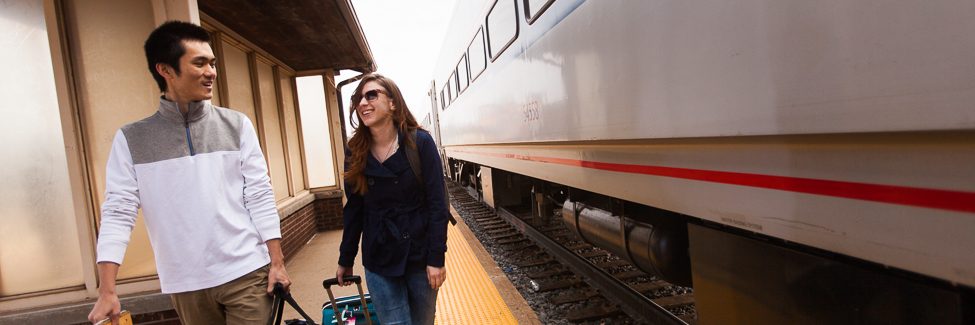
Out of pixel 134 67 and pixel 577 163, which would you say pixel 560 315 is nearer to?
pixel 577 163

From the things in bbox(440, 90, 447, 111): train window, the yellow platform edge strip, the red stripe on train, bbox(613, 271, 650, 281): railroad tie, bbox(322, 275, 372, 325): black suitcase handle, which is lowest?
bbox(613, 271, 650, 281): railroad tie

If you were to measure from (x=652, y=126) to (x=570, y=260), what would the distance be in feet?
10.1

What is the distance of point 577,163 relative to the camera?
111 inches

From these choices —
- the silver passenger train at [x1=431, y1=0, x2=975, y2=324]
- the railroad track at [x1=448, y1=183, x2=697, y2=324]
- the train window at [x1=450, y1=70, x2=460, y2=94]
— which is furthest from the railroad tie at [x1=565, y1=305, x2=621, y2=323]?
the train window at [x1=450, y1=70, x2=460, y2=94]

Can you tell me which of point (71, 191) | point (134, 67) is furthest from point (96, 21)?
point (71, 191)

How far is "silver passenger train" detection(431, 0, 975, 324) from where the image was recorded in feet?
3.26

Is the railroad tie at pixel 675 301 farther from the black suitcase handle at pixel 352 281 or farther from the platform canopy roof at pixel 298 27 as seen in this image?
the platform canopy roof at pixel 298 27

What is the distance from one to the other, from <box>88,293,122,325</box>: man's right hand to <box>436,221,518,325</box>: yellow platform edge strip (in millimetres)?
2084

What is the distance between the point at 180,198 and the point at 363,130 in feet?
2.46

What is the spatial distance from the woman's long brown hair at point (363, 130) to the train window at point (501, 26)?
1.84 meters

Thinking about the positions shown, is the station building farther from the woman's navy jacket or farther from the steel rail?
the steel rail

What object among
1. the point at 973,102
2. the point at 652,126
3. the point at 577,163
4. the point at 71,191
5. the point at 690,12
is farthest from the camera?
the point at 71,191

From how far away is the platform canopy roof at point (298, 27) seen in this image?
13.5ft

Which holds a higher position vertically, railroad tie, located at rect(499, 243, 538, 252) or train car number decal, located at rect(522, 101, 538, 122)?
train car number decal, located at rect(522, 101, 538, 122)
